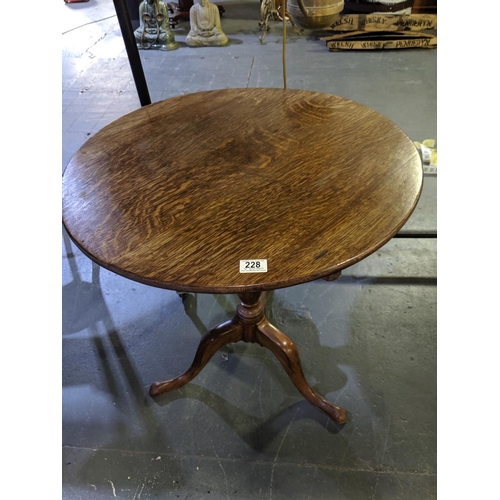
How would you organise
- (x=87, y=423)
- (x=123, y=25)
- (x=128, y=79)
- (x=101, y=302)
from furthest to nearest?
(x=128, y=79) → (x=101, y=302) → (x=123, y=25) → (x=87, y=423)

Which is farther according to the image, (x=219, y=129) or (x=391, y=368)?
(x=391, y=368)

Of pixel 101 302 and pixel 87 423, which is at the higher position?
pixel 101 302

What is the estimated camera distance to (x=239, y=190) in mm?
1185

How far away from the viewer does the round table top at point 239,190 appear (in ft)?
3.18

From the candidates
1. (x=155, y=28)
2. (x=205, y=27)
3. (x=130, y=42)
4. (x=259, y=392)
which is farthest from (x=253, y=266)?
(x=155, y=28)

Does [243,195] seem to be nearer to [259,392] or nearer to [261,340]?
[261,340]

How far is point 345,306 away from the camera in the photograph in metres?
2.02

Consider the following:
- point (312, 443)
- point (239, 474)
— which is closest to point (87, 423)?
point (239, 474)

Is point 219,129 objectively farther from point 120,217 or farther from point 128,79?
point 128,79

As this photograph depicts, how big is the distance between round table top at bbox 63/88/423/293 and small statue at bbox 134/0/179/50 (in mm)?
3639

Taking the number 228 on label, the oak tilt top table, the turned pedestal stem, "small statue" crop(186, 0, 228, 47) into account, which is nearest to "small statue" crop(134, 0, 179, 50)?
"small statue" crop(186, 0, 228, 47)

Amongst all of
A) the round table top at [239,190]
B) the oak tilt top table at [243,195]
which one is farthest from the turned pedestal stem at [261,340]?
the round table top at [239,190]

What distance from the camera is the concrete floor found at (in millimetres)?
1501

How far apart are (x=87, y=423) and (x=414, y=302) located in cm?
148
